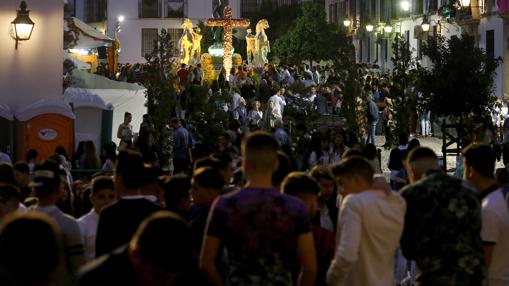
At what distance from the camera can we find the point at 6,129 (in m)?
20.9

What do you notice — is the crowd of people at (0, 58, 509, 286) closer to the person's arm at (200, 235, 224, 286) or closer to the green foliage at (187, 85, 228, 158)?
the person's arm at (200, 235, 224, 286)

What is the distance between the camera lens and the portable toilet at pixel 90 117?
76.5 ft

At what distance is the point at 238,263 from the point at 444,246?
137cm

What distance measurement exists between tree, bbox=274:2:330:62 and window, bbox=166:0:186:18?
15.5 metres

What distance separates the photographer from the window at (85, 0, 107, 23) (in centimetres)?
8206

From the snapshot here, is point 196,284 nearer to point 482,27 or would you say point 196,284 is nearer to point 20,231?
point 20,231

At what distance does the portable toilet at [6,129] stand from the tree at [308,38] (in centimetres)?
4178

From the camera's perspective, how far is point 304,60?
63.7m

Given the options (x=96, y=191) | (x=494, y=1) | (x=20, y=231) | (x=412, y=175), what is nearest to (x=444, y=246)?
(x=412, y=175)

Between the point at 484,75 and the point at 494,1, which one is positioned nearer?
the point at 484,75

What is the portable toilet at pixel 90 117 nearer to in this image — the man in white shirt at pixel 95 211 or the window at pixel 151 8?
the man in white shirt at pixel 95 211

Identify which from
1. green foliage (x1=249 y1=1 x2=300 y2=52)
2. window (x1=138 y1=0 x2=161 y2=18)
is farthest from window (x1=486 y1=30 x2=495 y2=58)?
window (x1=138 y1=0 x2=161 y2=18)

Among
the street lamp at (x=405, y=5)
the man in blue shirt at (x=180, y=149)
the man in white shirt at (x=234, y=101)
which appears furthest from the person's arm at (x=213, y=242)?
the street lamp at (x=405, y=5)

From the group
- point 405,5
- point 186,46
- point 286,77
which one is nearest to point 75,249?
point 286,77
